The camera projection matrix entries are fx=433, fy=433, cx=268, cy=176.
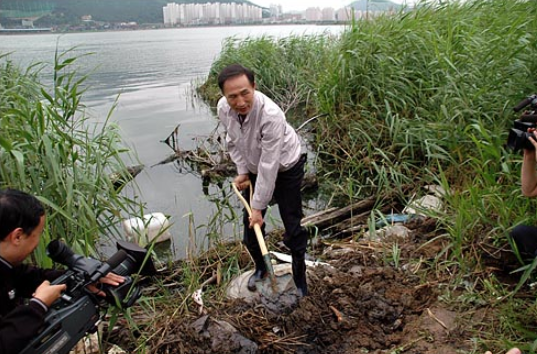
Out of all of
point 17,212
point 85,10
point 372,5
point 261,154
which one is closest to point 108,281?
point 17,212

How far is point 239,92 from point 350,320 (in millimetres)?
1412

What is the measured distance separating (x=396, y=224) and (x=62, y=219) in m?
2.47

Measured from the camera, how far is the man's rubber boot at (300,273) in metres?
2.65

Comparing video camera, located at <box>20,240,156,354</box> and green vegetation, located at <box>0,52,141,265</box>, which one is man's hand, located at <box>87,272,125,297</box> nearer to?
video camera, located at <box>20,240,156,354</box>

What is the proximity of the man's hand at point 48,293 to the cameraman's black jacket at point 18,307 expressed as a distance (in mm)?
30

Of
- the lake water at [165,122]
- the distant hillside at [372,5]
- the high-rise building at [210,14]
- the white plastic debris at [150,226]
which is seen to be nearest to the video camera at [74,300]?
the lake water at [165,122]

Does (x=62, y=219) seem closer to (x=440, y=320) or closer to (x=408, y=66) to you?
(x=440, y=320)

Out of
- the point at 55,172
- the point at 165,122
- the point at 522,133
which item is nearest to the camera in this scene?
the point at 522,133

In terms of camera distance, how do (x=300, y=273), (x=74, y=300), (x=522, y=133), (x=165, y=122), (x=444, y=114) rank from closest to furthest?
(x=74, y=300), (x=522, y=133), (x=300, y=273), (x=444, y=114), (x=165, y=122)


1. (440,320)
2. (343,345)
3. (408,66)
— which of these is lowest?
(343,345)

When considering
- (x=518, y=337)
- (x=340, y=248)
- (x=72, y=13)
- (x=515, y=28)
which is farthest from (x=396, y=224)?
(x=72, y=13)

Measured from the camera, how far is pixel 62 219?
2697mm

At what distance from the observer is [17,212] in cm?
155

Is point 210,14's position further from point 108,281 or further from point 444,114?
point 108,281
